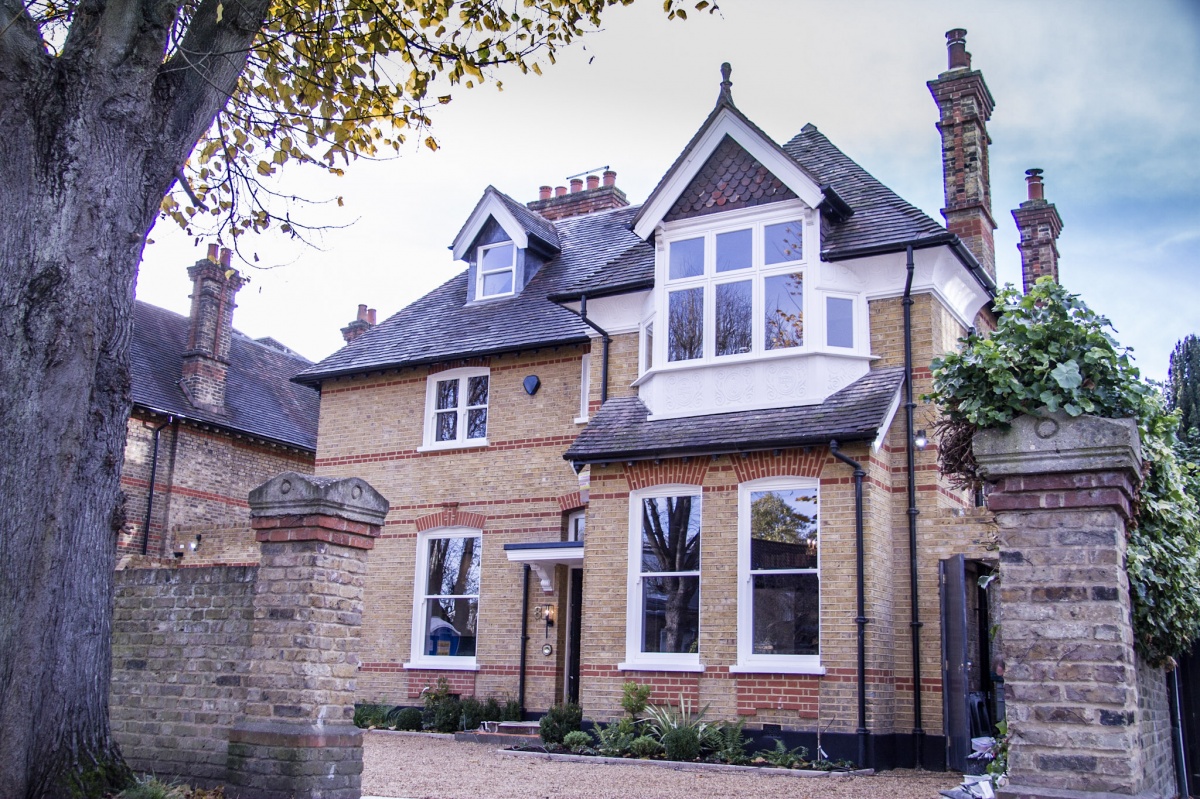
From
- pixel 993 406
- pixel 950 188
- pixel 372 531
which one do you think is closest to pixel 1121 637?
pixel 993 406

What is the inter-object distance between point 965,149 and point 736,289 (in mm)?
4486

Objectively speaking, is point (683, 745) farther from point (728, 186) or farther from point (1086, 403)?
point (1086, 403)

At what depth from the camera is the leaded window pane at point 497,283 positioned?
21.1m

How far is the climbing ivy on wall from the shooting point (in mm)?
6121

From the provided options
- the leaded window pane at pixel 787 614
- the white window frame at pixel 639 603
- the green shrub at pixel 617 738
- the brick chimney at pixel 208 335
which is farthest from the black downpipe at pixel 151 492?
the leaded window pane at pixel 787 614

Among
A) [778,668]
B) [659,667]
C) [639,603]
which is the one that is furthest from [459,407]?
[778,668]

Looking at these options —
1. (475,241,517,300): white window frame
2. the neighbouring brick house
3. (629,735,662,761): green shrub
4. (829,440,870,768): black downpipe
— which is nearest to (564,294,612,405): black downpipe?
(829,440,870,768): black downpipe

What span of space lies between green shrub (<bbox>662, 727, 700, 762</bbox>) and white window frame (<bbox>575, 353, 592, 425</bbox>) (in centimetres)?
615

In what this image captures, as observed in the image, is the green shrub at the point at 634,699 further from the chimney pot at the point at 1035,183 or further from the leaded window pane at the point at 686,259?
the chimney pot at the point at 1035,183

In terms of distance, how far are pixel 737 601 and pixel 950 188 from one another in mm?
7423

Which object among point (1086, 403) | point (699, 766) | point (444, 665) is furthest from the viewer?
point (444, 665)

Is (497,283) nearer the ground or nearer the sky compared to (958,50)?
nearer the ground

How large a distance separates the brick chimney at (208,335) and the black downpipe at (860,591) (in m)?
17.2

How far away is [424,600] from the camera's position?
1880 centimetres
